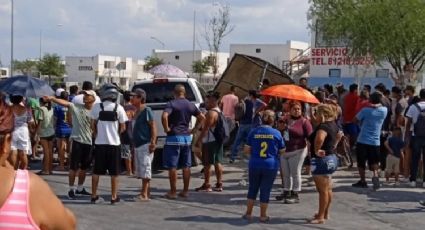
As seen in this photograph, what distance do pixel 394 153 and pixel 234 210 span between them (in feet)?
14.2

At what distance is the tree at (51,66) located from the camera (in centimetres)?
7806

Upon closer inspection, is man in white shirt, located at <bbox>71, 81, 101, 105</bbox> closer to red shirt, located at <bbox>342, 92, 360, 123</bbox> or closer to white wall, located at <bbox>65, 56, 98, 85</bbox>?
red shirt, located at <bbox>342, 92, 360, 123</bbox>

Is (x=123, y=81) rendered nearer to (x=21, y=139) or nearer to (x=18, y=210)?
(x=21, y=139)

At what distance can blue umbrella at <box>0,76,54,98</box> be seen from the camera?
11539mm

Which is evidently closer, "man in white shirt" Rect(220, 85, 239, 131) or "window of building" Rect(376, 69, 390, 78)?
"man in white shirt" Rect(220, 85, 239, 131)

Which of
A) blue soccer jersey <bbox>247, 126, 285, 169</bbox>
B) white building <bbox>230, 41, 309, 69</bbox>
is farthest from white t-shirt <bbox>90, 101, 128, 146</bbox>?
white building <bbox>230, 41, 309, 69</bbox>

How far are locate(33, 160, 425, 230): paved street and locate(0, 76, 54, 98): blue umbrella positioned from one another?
1.74 meters

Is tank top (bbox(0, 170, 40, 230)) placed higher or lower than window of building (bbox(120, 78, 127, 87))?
lower

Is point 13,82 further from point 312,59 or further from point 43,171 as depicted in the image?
point 312,59

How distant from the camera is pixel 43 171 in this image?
13664 mm

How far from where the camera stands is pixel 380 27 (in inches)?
1126

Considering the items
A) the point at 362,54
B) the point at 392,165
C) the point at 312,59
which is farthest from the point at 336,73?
the point at 392,165

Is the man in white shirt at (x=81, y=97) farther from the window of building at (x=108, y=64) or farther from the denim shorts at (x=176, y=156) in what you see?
the window of building at (x=108, y=64)

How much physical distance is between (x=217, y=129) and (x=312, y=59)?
39615mm
